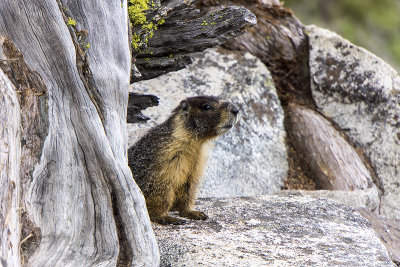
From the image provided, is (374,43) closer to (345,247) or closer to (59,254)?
(345,247)

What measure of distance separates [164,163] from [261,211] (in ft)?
4.04

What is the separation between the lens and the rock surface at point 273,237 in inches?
185

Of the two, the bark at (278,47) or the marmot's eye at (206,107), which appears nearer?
the marmot's eye at (206,107)

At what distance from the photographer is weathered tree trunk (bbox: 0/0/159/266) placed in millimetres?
3869

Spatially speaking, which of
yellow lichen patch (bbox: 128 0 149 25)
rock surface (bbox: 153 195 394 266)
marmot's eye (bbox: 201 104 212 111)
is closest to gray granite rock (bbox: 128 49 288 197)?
rock surface (bbox: 153 195 394 266)

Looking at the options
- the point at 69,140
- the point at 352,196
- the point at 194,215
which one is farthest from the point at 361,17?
the point at 69,140

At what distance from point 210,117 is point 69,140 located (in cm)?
224

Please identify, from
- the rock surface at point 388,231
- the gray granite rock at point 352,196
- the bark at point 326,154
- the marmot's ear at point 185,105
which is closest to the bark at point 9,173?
the marmot's ear at point 185,105

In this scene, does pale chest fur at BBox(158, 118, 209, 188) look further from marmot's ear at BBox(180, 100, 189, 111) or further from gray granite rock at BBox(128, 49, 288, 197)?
gray granite rock at BBox(128, 49, 288, 197)

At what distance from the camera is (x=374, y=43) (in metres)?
17.0

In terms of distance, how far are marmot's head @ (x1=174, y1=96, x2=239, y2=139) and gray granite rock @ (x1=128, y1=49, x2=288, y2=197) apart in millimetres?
1797

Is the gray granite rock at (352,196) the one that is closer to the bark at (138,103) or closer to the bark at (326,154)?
the bark at (326,154)

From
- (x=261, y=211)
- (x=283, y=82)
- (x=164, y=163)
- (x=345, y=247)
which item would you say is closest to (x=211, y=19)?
(x=164, y=163)

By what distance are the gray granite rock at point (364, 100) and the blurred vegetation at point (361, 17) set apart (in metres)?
8.16
